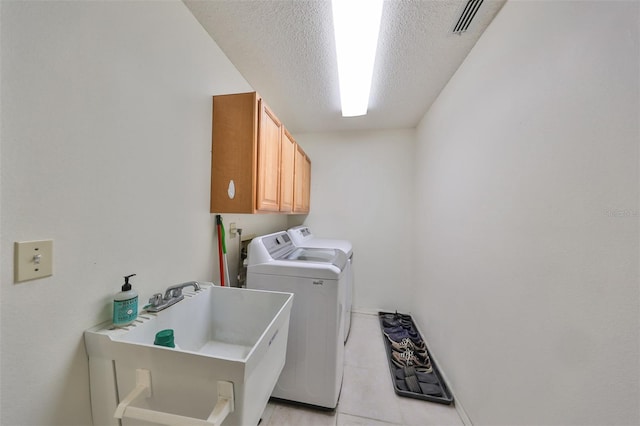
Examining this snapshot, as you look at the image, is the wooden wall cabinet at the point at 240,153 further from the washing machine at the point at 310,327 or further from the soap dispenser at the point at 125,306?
the soap dispenser at the point at 125,306

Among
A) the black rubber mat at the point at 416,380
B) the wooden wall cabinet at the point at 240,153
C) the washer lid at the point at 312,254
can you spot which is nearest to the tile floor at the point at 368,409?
the black rubber mat at the point at 416,380

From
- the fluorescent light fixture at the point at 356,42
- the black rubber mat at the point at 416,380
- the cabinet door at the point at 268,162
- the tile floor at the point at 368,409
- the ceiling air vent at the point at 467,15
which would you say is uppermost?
the ceiling air vent at the point at 467,15

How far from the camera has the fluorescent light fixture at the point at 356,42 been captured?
1.11 metres

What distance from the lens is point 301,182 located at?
97.1 inches

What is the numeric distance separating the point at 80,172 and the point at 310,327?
4.52 feet

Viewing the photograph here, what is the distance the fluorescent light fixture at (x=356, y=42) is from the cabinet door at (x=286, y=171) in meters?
0.68

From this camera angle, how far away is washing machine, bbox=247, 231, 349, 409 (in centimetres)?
139

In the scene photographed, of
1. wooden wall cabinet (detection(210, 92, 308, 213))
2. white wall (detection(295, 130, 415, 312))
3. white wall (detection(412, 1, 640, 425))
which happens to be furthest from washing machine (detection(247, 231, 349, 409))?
white wall (detection(295, 130, 415, 312))

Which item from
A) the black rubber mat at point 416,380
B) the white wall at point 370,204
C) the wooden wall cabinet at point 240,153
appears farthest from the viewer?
the white wall at point 370,204

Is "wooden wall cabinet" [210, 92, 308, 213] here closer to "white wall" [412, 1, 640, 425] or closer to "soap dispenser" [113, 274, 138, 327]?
"soap dispenser" [113, 274, 138, 327]

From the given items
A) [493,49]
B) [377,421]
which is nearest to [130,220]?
[377,421]

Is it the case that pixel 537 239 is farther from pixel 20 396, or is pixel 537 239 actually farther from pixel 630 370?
pixel 20 396

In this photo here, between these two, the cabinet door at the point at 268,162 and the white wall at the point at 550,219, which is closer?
the white wall at the point at 550,219

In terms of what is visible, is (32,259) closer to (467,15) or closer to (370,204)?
(467,15)
